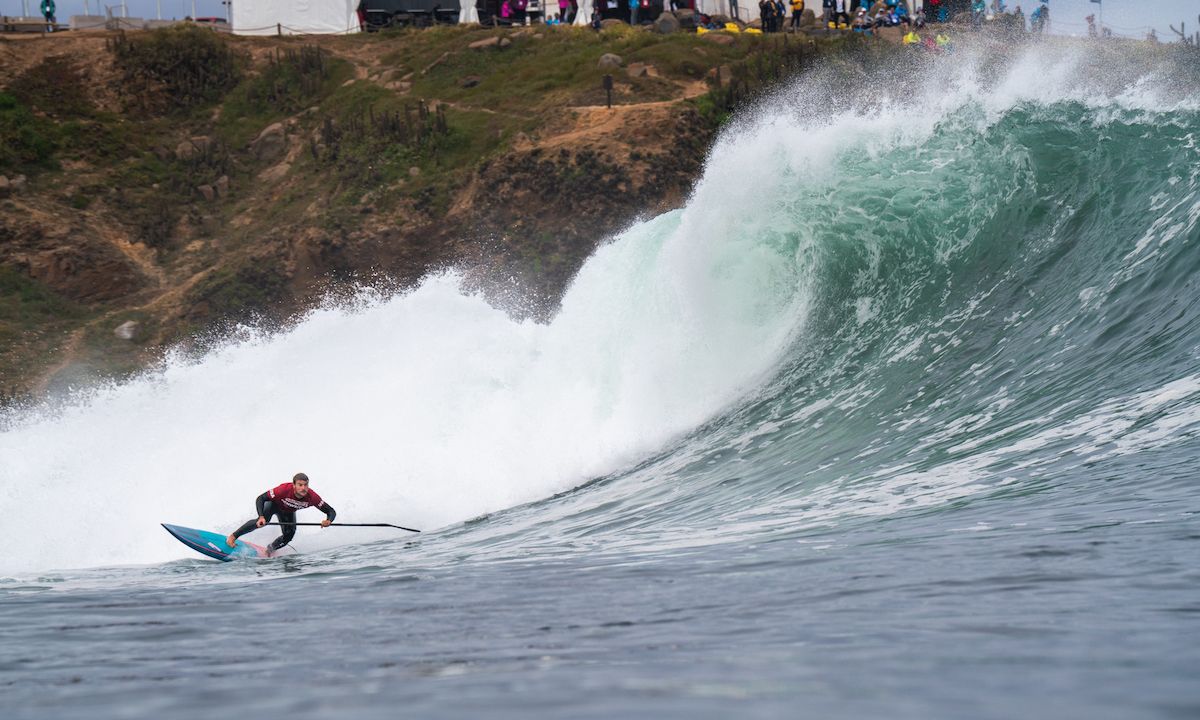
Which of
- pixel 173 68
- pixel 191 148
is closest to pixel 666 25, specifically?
pixel 191 148

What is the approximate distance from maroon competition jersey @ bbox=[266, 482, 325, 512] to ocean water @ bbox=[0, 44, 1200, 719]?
1.46 ft

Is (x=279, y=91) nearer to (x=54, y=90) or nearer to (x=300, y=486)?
(x=54, y=90)

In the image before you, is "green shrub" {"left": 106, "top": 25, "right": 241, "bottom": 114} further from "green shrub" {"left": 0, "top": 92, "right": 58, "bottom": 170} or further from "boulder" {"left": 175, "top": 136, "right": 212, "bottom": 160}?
"green shrub" {"left": 0, "top": 92, "right": 58, "bottom": 170}

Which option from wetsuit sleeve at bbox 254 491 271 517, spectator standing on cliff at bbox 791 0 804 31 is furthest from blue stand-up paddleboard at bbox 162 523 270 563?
spectator standing on cliff at bbox 791 0 804 31

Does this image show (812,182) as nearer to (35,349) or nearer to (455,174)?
(455,174)

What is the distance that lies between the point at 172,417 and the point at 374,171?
16946 mm

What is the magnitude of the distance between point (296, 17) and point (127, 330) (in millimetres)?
18824

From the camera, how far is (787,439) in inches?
543

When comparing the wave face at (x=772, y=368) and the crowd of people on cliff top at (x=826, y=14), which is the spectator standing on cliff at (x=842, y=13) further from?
the wave face at (x=772, y=368)

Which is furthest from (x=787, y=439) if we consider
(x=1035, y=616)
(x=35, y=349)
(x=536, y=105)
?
(x=536, y=105)

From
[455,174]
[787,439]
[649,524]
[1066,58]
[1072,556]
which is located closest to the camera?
[1072,556]

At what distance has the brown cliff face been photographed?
2997 cm

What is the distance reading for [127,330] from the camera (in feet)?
95.1

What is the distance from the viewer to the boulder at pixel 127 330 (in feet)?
94.7
